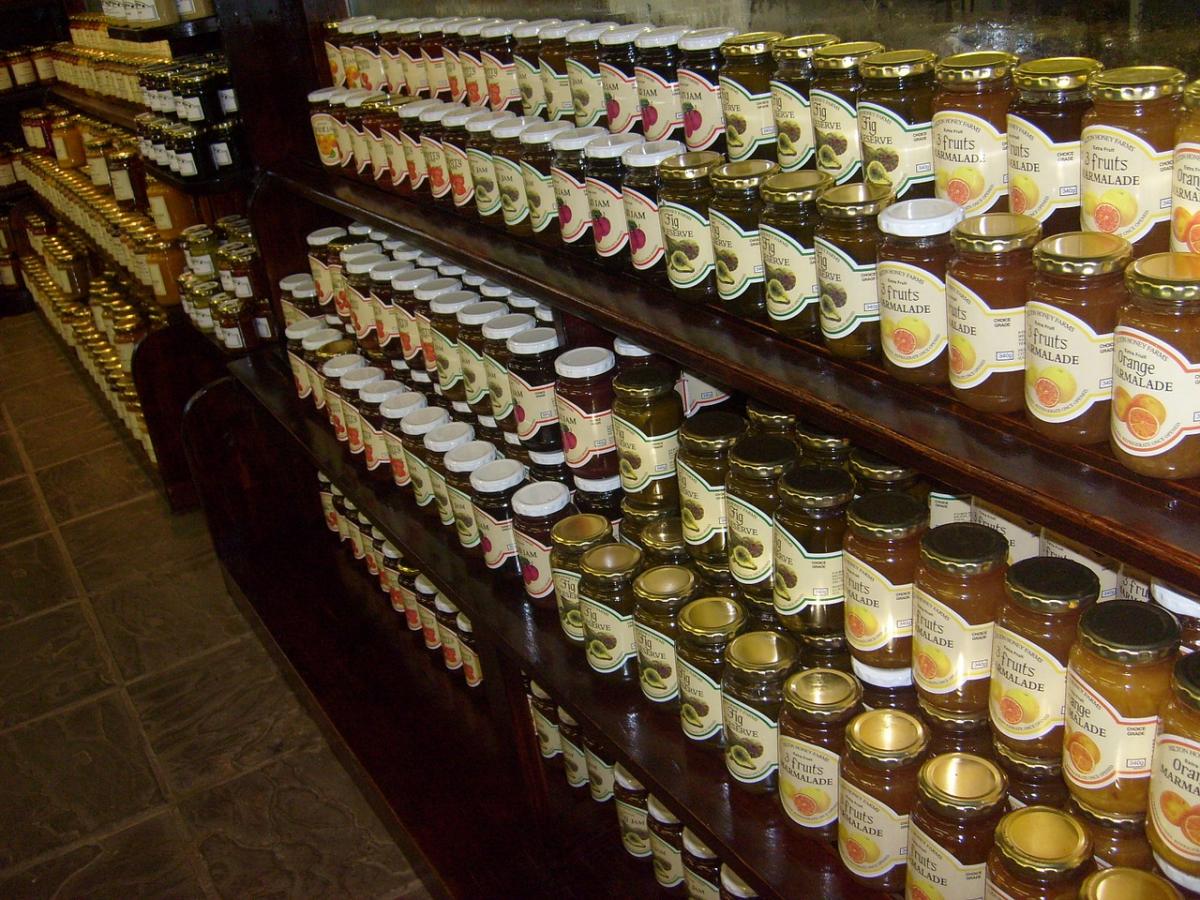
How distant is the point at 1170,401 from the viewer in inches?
28.2

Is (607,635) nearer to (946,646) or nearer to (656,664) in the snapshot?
(656,664)

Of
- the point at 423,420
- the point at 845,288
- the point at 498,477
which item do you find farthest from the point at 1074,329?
the point at 423,420

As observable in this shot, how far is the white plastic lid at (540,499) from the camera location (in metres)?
1.58

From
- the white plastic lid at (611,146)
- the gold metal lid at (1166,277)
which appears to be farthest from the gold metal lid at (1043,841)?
the white plastic lid at (611,146)

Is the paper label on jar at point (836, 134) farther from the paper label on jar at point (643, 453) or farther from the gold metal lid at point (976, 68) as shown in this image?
the paper label on jar at point (643, 453)

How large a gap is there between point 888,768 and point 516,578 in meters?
0.83

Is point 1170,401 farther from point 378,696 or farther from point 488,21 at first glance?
point 378,696

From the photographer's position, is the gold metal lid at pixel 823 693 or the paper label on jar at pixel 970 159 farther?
the gold metal lid at pixel 823 693

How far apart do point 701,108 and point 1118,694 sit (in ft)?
2.39

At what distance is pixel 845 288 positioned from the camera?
965 mm

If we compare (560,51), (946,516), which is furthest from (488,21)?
(946,516)

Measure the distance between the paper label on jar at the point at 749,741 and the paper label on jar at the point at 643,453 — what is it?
0.31 meters

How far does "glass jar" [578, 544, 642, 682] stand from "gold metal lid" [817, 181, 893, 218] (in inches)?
22.9

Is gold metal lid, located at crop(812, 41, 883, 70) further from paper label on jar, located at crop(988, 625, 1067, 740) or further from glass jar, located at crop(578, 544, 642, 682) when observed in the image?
glass jar, located at crop(578, 544, 642, 682)
